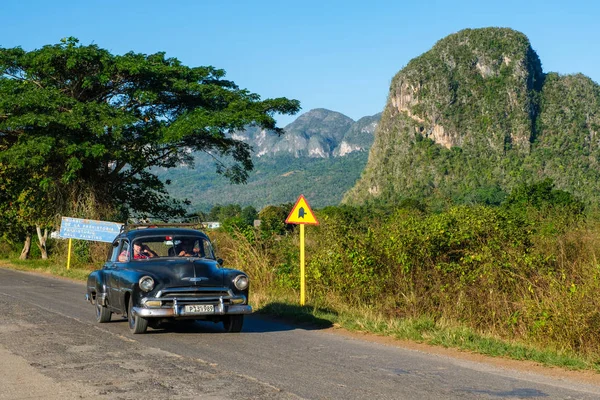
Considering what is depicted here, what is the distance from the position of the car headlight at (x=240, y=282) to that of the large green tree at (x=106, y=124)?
20412 millimetres

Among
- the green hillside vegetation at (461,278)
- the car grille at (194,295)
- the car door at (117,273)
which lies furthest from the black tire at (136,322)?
the green hillside vegetation at (461,278)

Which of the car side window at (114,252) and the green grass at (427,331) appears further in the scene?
the car side window at (114,252)

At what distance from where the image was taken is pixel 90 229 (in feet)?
94.1

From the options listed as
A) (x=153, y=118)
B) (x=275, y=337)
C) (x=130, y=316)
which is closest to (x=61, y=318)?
(x=130, y=316)

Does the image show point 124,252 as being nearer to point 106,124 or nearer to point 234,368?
point 234,368

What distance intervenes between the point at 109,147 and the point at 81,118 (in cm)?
185

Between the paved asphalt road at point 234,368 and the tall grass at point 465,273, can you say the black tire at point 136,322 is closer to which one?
the paved asphalt road at point 234,368

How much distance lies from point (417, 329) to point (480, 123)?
167 metres

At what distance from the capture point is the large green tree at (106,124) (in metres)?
31.8

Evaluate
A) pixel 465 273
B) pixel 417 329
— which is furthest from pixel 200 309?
pixel 465 273

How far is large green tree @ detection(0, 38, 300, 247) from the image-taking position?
31.8m

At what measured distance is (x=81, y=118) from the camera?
104 feet

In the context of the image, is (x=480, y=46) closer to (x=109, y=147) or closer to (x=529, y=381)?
(x=109, y=147)

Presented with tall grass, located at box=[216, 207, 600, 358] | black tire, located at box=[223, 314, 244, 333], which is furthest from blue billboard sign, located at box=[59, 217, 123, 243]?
black tire, located at box=[223, 314, 244, 333]
